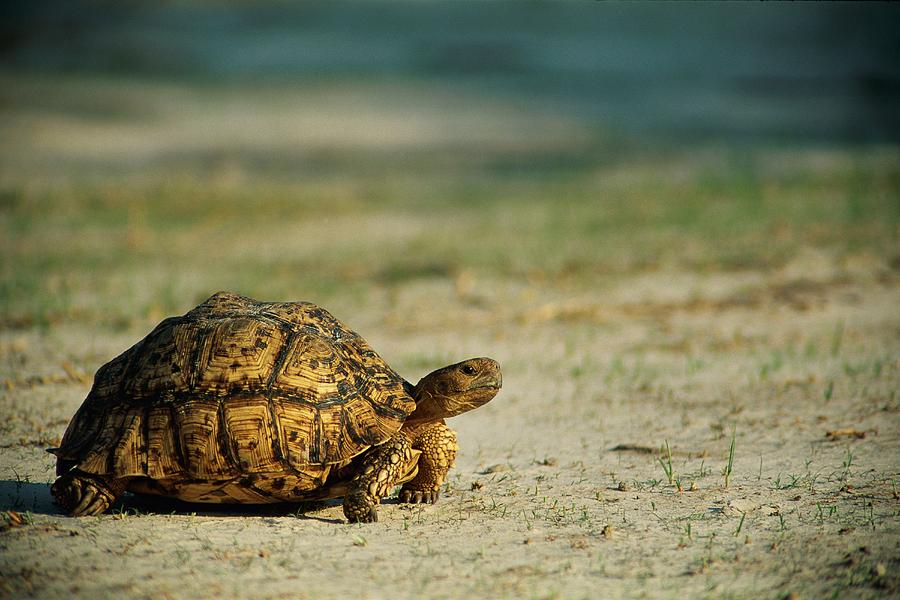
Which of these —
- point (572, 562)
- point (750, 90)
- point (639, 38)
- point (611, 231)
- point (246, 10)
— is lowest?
point (572, 562)

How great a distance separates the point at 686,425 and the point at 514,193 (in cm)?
1007

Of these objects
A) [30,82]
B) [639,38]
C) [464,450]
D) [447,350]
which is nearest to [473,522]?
[464,450]

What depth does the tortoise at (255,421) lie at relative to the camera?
4.45 meters

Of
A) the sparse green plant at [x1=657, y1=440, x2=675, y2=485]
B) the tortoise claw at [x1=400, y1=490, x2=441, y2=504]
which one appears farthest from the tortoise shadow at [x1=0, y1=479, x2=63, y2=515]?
the sparse green plant at [x1=657, y1=440, x2=675, y2=485]

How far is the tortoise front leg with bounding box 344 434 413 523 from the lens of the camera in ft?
14.9

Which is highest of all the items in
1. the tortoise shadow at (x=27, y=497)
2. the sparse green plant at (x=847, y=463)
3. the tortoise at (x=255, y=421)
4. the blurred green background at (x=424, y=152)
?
the blurred green background at (x=424, y=152)

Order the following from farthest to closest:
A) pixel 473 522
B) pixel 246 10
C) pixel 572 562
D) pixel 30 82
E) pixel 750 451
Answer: pixel 246 10
pixel 30 82
pixel 750 451
pixel 473 522
pixel 572 562

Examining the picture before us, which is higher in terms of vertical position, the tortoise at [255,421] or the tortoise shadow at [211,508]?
the tortoise at [255,421]

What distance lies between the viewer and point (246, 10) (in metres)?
37.2

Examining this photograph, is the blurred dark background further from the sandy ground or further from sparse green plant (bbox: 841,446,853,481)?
sparse green plant (bbox: 841,446,853,481)

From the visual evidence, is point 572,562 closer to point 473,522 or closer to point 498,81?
point 473,522

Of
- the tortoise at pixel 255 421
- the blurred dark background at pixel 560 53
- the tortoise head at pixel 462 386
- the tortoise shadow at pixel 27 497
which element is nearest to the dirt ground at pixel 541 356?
the tortoise shadow at pixel 27 497

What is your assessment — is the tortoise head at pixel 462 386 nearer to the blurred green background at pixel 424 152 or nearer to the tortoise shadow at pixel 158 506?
the tortoise shadow at pixel 158 506

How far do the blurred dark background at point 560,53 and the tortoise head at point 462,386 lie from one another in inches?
637
